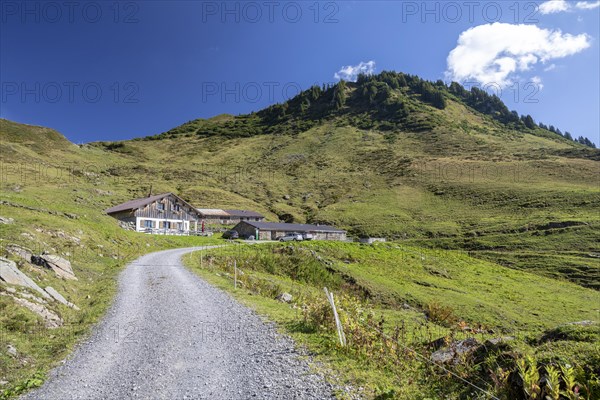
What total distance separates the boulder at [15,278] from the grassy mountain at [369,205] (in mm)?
1511

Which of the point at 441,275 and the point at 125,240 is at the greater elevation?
the point at 125,240

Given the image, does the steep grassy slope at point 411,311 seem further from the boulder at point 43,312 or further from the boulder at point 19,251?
the boulder at point 19,251

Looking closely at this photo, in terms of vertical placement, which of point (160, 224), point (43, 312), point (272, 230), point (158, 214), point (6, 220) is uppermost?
point (158, 214)

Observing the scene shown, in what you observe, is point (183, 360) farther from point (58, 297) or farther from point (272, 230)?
point (272, 230)

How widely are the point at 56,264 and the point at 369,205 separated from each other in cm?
9672

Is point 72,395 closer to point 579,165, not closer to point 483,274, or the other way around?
point 483,274

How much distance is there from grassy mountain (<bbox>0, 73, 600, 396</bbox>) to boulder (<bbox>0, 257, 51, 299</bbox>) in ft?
4.96

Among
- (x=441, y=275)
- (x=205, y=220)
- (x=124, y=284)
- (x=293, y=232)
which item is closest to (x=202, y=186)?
(x=205, y=220)

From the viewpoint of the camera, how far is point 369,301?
2731cm

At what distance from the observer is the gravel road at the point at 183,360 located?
7703 mm

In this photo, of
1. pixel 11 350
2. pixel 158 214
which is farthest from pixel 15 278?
pixel 158 214

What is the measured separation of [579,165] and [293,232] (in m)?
106

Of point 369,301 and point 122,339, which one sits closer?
point 122,339

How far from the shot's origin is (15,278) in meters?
14.1
